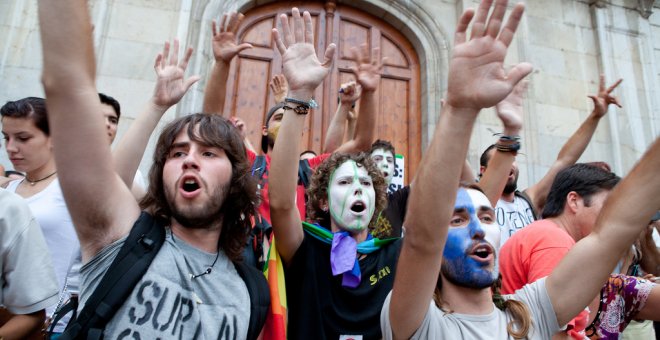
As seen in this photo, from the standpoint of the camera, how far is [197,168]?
1.93 meters

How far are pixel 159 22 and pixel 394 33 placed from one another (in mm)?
3518

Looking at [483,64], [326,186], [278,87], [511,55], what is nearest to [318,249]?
[326,186]

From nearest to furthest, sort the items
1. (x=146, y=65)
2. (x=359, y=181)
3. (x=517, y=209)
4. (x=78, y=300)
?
(x=78, y=300)
(x=359, y=181)
(x=517, y=209)
(x=146, y=65)

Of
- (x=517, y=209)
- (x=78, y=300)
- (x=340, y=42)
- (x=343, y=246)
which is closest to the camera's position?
(x=78, y=300)

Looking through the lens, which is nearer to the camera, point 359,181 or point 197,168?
point 197,168

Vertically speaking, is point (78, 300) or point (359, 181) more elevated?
point (359, 181)

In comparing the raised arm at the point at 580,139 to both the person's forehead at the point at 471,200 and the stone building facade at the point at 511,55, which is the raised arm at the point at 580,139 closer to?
the stone building facade at the point at 511,55

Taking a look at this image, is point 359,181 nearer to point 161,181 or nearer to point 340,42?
point 161,181

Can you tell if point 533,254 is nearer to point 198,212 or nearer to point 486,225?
point 486,225

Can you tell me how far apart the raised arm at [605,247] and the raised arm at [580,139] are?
7.32 feet

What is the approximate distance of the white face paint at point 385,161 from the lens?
4.29m

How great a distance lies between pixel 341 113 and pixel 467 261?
2281 millimetres

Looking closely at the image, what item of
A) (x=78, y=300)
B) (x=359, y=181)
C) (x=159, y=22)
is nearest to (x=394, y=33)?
(x=159, y=22)

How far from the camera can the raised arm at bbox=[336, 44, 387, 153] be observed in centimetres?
336
